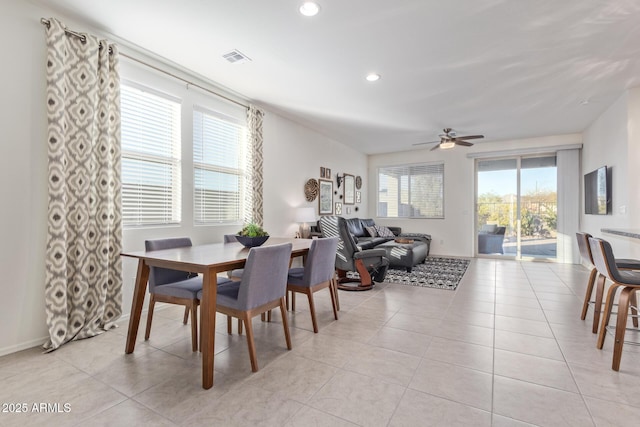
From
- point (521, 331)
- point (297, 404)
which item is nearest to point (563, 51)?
point (521, 331)

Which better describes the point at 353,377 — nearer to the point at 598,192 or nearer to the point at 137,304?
the point at 137,304

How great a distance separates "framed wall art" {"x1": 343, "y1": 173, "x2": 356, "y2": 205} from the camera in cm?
728

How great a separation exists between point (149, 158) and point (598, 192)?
6515 mm

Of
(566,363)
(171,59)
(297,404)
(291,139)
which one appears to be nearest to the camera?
(297,404)

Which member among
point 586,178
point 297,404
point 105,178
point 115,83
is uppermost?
point 115,83

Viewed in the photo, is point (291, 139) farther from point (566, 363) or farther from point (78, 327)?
point (566, 363)

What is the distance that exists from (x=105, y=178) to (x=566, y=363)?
13.0 ft

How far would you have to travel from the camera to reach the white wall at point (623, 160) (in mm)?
3875

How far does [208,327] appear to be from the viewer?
189 cm

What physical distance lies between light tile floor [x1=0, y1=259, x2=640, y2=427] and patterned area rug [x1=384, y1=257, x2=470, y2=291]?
53.9 inches

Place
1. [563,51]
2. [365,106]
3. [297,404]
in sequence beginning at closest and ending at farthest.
Result: [297,404]
[563,51]
[365,106]

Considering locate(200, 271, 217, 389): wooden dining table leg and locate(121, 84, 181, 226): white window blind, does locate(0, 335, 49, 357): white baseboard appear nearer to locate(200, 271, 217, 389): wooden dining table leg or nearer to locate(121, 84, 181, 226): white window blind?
locate(121, 84, 181, 226): white window blind

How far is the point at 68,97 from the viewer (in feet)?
8.48

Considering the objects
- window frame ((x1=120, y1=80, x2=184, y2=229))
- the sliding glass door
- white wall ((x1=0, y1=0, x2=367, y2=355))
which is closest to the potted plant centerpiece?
window frame ((x1=120, y1=80, x2=184, y2=229))
